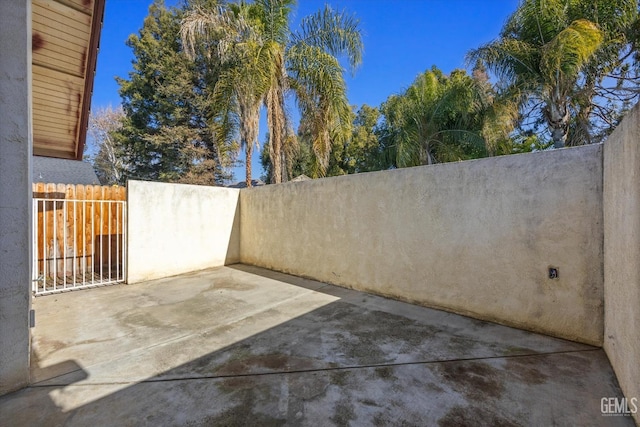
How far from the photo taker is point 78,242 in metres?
6.37

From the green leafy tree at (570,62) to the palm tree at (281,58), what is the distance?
4.54 m

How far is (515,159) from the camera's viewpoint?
3.75 meters

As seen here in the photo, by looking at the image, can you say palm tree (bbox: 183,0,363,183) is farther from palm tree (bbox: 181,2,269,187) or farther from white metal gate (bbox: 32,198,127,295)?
white metal gate (bbox: 32,198,127,295)

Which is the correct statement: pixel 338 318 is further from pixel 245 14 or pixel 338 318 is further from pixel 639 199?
pixel 245 14

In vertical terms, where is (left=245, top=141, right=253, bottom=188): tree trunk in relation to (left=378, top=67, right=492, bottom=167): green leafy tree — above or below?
below

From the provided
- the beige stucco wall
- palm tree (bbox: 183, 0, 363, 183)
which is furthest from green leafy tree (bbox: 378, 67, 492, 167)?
the beige stucco wall

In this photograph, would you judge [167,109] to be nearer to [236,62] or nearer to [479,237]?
[236,62]

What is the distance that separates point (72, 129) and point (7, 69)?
3.94 m

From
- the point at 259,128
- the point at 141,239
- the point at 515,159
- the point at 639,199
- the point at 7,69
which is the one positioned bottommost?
the point at 141,239

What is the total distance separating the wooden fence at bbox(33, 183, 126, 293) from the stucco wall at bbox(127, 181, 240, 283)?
0.29 meters

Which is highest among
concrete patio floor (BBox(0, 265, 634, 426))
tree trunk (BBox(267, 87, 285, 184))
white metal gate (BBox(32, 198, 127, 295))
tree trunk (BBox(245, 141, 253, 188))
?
tree trunk (BBox(267, 87, 285, 184))

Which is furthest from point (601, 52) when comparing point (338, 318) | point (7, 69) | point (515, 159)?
point (7, 69)

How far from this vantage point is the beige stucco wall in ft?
6.52

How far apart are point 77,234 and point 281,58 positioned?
672cm
